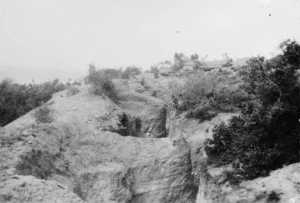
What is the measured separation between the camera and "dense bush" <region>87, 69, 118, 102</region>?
17.4 metres

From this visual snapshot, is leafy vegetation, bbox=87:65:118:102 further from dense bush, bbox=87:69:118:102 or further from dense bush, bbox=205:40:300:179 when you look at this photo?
dense bush, bbox=205:40:300:179

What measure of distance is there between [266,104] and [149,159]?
5202mm

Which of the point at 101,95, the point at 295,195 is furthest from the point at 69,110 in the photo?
the point at 295,195

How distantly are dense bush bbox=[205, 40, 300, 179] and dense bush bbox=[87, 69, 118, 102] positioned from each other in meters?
8.60

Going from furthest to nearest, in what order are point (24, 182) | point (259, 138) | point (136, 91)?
point (136, 91)
point (259, 138)
point (24, 182)

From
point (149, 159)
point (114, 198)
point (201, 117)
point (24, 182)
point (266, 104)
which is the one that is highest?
point (266, 104)

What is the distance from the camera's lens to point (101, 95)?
56.4 ft

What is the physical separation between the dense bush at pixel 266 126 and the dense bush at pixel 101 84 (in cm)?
860

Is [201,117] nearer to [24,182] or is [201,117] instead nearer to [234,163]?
[234,163]

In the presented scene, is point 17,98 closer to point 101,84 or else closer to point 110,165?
point 101,84

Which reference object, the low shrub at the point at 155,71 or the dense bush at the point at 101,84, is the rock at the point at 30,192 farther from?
the low shrub at the point at 155,71

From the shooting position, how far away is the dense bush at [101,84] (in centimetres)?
1739

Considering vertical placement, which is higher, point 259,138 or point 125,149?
point 259,138

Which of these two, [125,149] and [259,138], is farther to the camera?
[125,149]
